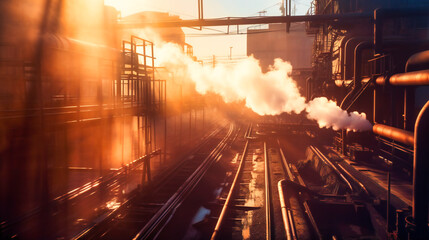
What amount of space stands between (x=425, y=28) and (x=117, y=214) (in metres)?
21.7

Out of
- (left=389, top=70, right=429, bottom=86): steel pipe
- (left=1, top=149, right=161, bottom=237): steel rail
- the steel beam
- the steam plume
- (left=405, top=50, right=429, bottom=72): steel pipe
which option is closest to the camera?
(left=389, top=70, right=429, bottom=86): steel pipe

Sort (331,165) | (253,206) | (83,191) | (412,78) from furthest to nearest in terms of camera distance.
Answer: (331,165) → (83,191) → (253,206) → (412,78)

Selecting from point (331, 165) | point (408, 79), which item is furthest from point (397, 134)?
point (331, 165)

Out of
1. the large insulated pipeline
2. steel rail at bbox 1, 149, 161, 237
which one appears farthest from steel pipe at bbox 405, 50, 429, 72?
steel rail at bbox 1, 149, 161, 237

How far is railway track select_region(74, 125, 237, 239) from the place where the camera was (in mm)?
8555

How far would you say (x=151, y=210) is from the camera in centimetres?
1042

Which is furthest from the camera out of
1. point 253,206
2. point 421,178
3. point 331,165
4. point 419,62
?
point 331,165

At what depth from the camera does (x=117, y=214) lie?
9898 millimetres

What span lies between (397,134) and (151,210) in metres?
7.41

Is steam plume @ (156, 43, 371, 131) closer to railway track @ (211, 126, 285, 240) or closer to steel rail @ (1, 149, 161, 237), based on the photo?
railway track @ (211, 126, 285, 240)

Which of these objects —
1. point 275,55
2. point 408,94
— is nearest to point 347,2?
point 408,94

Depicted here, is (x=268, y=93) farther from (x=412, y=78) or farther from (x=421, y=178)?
(x=421, y=178)

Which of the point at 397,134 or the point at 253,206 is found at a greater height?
Result: the point at 397,134

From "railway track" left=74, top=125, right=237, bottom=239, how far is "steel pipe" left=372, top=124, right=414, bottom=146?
6665 millimetres
